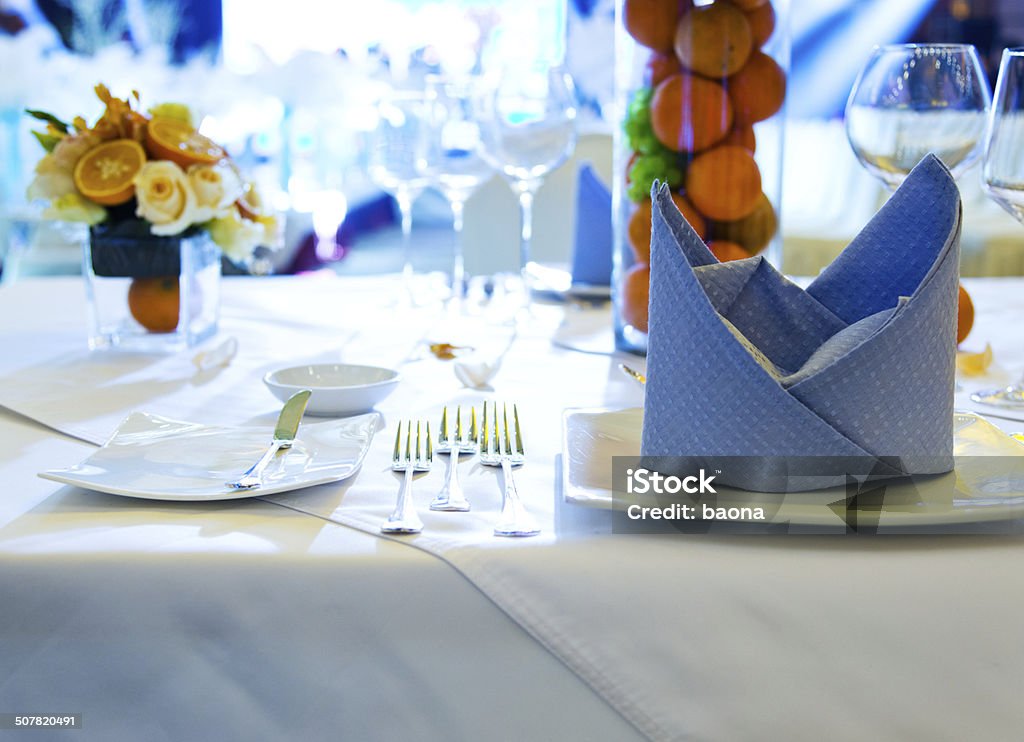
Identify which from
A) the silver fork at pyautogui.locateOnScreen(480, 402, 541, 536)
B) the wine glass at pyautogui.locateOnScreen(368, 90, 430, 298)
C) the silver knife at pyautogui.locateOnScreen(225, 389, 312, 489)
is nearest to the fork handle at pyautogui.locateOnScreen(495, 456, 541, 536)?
the silver fork at pyautogui.locateOnScreen(480, 402, 541, 536)

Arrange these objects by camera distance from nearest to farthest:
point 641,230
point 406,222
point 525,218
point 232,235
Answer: point 641,230
point 232,235
point 525,218
point 406,222

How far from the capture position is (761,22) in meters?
0.99

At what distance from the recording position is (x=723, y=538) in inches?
21.6

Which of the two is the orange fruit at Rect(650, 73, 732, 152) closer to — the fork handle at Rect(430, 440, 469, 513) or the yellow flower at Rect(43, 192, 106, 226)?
the fork handle at Rect(430, 440, 469, 513)

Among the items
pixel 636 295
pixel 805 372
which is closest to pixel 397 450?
pixel 805 372

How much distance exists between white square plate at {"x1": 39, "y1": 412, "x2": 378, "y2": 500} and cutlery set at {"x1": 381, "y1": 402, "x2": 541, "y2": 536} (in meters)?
0.03

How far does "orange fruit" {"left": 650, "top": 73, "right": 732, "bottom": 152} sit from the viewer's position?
969mm

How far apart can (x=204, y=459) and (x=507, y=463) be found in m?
0.19

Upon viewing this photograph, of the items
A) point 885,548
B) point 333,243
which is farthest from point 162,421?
point 333,243

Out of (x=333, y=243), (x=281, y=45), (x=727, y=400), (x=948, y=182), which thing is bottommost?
(x=333, y=243)

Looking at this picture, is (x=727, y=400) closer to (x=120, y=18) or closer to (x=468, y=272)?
(x=468, y=272)

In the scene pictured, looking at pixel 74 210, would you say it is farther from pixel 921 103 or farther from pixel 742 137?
pixel 921 103

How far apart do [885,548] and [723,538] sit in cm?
8

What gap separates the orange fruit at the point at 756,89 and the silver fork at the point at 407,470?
1.51ft
